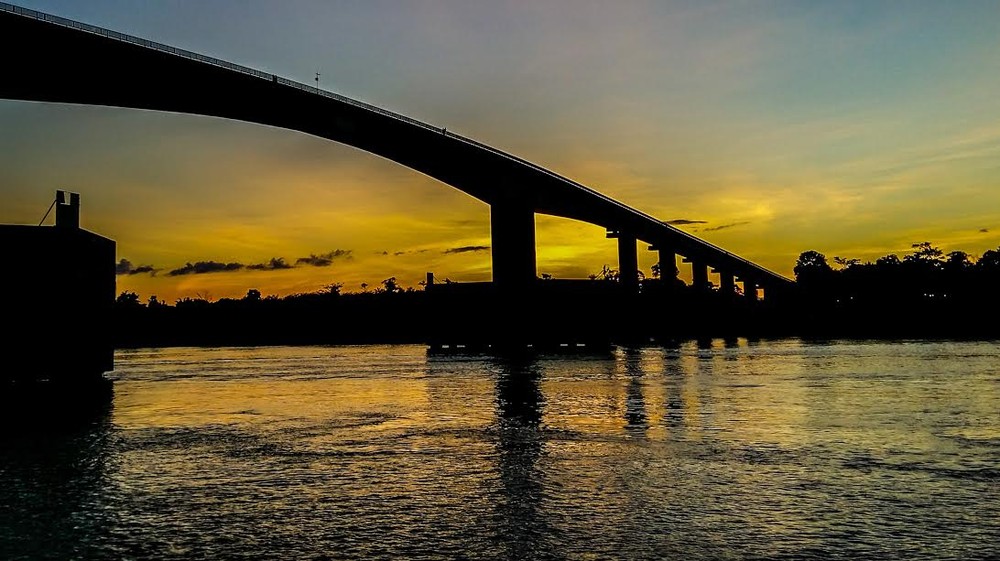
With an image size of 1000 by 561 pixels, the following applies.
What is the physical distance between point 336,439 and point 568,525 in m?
9.22

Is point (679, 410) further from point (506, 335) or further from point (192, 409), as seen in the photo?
point (506, 335)

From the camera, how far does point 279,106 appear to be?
58781mm

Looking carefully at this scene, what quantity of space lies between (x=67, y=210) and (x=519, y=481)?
37.0 meters

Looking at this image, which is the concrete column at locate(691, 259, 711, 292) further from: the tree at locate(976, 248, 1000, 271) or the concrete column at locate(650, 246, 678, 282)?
the tree at locate(976, 248, 1000, 271)

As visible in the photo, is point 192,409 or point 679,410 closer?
point 679,410

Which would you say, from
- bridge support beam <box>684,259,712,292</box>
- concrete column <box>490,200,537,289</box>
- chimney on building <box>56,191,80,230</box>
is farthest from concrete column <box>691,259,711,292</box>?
chimney on building <box>56,191,80,230</box>

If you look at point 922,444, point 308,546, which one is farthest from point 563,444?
point 308,546

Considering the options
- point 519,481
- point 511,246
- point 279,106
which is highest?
point 279,106

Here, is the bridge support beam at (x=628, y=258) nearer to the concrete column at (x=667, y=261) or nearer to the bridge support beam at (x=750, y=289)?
the concrete column at (x=667, y=261)

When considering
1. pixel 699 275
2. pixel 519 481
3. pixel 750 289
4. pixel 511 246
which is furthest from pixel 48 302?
pixel 750 289

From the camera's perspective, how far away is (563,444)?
16.5m

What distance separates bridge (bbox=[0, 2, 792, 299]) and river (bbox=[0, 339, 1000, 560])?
27545mm

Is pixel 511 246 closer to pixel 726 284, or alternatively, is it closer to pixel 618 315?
pixel 618 315

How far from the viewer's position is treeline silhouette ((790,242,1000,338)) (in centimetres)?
12625
